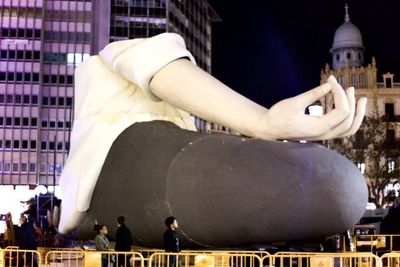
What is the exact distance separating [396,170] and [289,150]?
151 ft

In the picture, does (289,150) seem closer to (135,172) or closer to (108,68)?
(135,172)

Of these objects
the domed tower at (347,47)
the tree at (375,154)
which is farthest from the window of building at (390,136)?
the domed tower at (347,47)

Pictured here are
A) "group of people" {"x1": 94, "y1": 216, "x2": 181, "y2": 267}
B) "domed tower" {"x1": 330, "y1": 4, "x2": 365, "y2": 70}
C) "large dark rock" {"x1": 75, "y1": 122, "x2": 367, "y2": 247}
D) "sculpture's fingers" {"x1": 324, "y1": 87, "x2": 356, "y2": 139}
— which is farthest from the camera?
"domed tower" {"x1": 330, "y1": 4, "x2": 365, "y2": 70}

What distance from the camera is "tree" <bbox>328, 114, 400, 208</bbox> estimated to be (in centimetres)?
5125

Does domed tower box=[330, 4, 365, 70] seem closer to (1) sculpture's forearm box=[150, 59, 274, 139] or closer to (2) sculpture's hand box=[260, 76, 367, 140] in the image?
(1) sculpture's forearm box=[150, 59, 274, 139]

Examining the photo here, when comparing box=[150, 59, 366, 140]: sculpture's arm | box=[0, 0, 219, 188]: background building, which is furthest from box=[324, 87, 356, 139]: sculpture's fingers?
box=[0, 0, 219, 188]: background building

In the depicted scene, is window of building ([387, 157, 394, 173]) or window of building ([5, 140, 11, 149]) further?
window of building ([5, 140, 11, 149])

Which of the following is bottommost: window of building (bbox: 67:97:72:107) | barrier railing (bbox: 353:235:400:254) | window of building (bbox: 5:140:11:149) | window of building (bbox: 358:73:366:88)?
barrier railing (bbox: 353:235:400:254)

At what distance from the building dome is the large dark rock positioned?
69256 millimetres

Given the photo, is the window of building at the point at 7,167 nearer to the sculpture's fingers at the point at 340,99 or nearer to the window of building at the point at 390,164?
the window of building at the point at 390,164

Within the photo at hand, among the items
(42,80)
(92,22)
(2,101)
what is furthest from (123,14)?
(2,101)

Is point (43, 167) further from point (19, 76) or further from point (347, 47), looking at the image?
point (347, 47)

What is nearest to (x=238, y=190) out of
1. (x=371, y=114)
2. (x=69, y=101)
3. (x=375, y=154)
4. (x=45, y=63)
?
(x=375, y=154)

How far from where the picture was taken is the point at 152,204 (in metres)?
11.0
